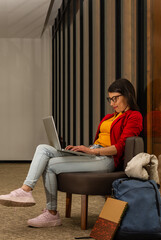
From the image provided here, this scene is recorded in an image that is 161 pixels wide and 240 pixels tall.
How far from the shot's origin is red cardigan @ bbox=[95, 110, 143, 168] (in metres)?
2.83

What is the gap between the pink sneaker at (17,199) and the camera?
8.81 ft

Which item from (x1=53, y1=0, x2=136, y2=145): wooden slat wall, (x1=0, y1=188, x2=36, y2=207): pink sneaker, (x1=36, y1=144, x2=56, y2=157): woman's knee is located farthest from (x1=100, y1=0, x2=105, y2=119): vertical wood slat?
Result: (x1=0, y1=188, x2=36, y2=207): pink sneaker

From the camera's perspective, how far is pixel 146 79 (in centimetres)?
303

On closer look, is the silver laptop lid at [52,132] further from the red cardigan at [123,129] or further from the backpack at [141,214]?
the backpack at [141,214]

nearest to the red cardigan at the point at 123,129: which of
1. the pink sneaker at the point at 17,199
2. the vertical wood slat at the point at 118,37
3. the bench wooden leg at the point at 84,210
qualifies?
the bench wooden leg at the point at 84,210

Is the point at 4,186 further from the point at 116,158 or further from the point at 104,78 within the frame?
the point at 116,158

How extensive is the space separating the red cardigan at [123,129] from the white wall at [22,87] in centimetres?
637

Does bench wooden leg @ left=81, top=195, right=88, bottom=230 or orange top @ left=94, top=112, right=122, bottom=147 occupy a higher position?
orange top @ left=94, top=112, right=122, bottom=147

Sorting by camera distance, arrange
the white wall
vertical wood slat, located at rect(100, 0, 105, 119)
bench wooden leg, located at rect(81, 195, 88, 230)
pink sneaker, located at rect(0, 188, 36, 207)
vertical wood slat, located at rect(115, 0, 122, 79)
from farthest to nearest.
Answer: the white wall → vertical wood slat, located at rect(100, 0, 105, 119) → vertical wood slat, located at rect(115, 0, 122, 79) → bench wooden leg, located at rect(81, 195, 88, 230) → pink sneaker, located at rect(0, 188, 36, 207)

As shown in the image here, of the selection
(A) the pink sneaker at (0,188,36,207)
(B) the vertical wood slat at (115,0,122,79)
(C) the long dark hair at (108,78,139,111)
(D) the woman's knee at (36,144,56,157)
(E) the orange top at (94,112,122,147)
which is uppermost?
(B) the vertical wood slat at (115,0,122,79)

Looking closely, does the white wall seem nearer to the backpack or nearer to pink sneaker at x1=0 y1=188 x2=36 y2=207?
pink sneaker at x1=0 y1=188 x2=36 y2=207

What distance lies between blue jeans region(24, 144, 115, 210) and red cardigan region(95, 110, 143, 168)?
4.6 inches

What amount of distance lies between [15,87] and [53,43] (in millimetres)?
1375

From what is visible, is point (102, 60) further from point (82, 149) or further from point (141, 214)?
point (141, 214)
